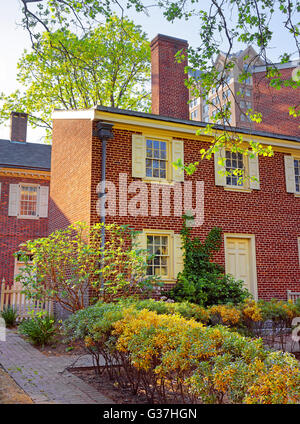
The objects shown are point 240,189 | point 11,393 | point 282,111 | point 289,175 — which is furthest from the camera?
point 282,111

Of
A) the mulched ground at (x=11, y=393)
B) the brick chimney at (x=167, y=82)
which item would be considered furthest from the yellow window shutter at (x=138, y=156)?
the mulched ground at (x=11, y=393)

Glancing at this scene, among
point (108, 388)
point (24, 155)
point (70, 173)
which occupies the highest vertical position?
point (24, 155)

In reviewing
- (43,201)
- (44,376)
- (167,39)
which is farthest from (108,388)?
(43,201)

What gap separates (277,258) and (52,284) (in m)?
7.22

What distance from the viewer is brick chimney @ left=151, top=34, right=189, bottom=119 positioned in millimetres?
14555

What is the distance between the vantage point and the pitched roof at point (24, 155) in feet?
64.6

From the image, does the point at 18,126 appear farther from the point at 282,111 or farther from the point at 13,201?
the point at 282,111

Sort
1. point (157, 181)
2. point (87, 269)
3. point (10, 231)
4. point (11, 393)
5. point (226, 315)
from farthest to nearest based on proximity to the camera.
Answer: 1. point (10, 231)
2. point (157, 181)
3. point (87, 269)
4. point (226, 315)
5. point (11, 393)

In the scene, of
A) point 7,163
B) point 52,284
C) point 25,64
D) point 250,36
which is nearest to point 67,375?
point 52,284

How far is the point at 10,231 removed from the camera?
18.9 m

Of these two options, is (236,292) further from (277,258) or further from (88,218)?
(88,218)

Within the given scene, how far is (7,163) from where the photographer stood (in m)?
19.2
